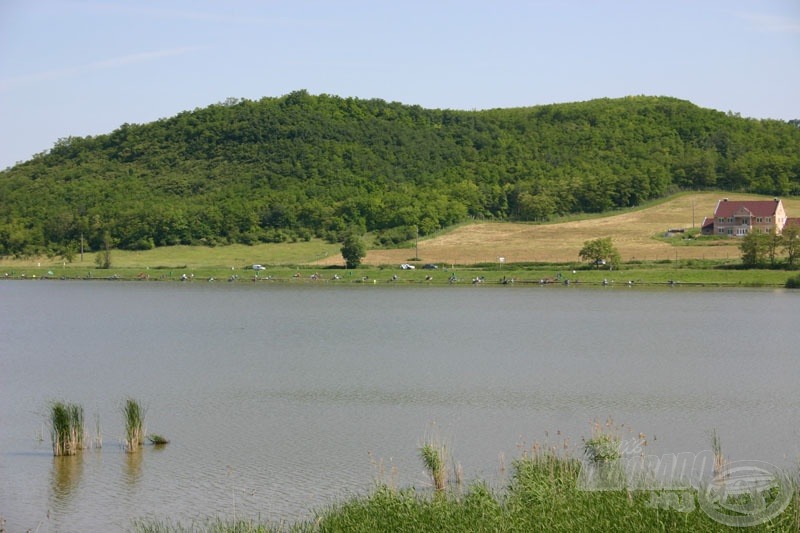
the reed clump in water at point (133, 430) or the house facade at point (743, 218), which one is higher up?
the house facade at point (743, 218)

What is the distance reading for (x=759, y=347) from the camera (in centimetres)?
3538

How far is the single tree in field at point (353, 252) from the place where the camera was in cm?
7675

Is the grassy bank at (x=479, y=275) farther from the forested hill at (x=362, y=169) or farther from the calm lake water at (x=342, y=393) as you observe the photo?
the forested hill at (x=362, y=169)

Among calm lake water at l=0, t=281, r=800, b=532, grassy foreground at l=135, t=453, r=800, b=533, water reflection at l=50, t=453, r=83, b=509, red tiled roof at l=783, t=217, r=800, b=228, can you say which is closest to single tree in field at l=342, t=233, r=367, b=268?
calm lake water at l=0, t=281, r=800, b=532

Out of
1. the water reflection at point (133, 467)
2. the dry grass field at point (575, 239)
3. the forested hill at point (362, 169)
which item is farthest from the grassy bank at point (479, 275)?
the water reflection at point (133, 467)

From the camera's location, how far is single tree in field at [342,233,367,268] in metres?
76.8

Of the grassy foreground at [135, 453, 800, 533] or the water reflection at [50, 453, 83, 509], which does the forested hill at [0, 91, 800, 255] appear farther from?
the grassy foreground at [135, 453, 800, 533]

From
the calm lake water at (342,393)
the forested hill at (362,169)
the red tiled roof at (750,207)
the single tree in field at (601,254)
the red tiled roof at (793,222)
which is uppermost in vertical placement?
the forested hill at (362,169)

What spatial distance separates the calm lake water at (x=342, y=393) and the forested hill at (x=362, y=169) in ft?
160

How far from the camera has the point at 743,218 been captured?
86750 millimetres

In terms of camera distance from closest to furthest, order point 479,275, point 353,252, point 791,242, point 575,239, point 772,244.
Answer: point 791,242
point 772,244
point 479,275
point 353,252
point 575,239

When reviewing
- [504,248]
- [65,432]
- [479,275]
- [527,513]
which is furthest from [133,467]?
[504,248]

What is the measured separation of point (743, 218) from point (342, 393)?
68.7 m

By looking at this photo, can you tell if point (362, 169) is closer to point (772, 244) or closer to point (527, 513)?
point (772, 244)
